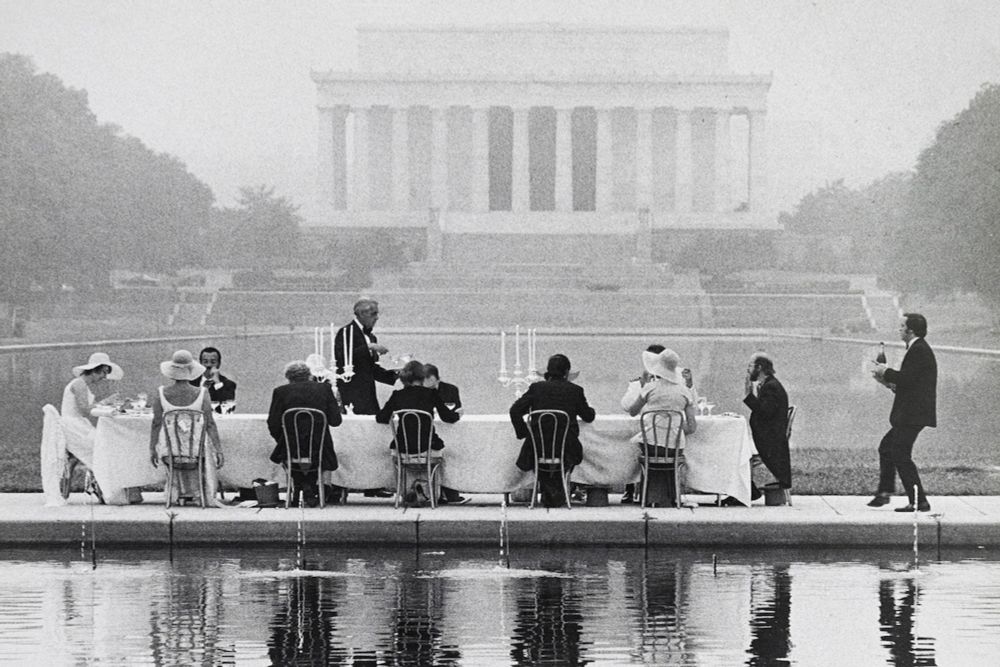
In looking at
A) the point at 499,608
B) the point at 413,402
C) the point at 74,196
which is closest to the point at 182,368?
the point at 413,402

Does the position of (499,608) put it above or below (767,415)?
below

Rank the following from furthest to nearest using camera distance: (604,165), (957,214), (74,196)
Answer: (604,165), (74,196), (957,214)

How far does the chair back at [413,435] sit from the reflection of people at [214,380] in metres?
2.22

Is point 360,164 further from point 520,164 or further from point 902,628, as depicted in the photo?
point 902,628

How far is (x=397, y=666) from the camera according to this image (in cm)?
877

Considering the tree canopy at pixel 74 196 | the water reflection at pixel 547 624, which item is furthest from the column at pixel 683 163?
the water reflection at pixel 547 624

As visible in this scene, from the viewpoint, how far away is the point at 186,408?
14617 mm

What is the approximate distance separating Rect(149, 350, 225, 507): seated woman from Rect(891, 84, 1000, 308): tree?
1743 inches

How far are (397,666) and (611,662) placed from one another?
109cm

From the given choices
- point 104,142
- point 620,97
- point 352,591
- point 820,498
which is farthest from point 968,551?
point 620,97

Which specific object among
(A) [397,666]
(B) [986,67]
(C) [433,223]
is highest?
(B) [986,67]

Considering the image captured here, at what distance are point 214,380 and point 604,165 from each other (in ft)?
258

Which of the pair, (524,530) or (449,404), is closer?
(524,530)

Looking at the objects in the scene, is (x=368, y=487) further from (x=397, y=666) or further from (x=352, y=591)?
(x=397, y=666)
